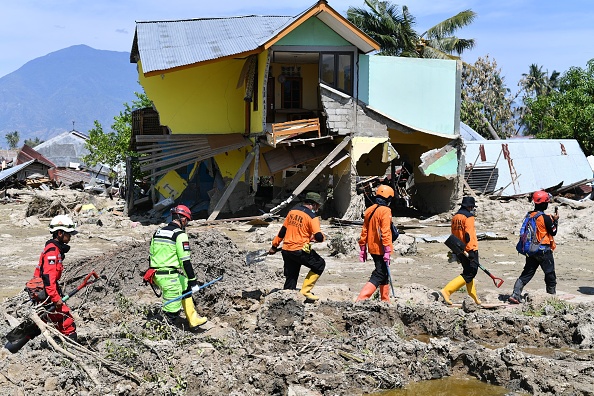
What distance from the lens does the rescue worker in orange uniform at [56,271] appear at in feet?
24.3

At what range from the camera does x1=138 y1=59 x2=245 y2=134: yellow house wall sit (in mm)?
23875

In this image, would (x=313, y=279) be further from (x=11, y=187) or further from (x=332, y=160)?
(x=11, y=187)

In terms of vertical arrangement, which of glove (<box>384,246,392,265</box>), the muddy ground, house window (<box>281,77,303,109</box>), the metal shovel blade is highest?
house window (<box>281,77,303,109</box>)

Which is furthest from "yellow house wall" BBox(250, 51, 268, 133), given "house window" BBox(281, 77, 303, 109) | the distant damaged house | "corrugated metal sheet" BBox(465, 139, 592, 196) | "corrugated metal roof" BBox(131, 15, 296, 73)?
the distant damaged house

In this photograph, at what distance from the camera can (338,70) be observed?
21.3 m

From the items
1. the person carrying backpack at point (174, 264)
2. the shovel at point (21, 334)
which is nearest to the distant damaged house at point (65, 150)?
the person carrying backpack at point (174, 264)

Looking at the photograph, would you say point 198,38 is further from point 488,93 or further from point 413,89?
point 488,93

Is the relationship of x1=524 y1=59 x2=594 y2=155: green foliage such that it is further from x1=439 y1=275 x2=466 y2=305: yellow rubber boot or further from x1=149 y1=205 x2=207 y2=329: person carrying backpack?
x1=149 y1=205 x2=207 y2=329: person carrying backpack

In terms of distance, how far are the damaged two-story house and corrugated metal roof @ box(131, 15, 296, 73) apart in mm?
47

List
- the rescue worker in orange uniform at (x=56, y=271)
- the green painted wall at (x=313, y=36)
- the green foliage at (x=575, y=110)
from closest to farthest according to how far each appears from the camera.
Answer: the rescue worker in orange uniform at (x=56, y=271) < the green painted wall at (x=313, y=36) < the green foliage at (x=575, y=110)

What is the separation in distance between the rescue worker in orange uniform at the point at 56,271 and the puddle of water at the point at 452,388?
3.38 m

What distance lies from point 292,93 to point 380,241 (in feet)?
52.8

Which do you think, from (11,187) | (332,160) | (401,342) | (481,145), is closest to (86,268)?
(401,342)

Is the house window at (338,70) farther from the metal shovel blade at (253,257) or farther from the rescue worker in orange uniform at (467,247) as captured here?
the rescue worker in orange uniform at (467,247)
